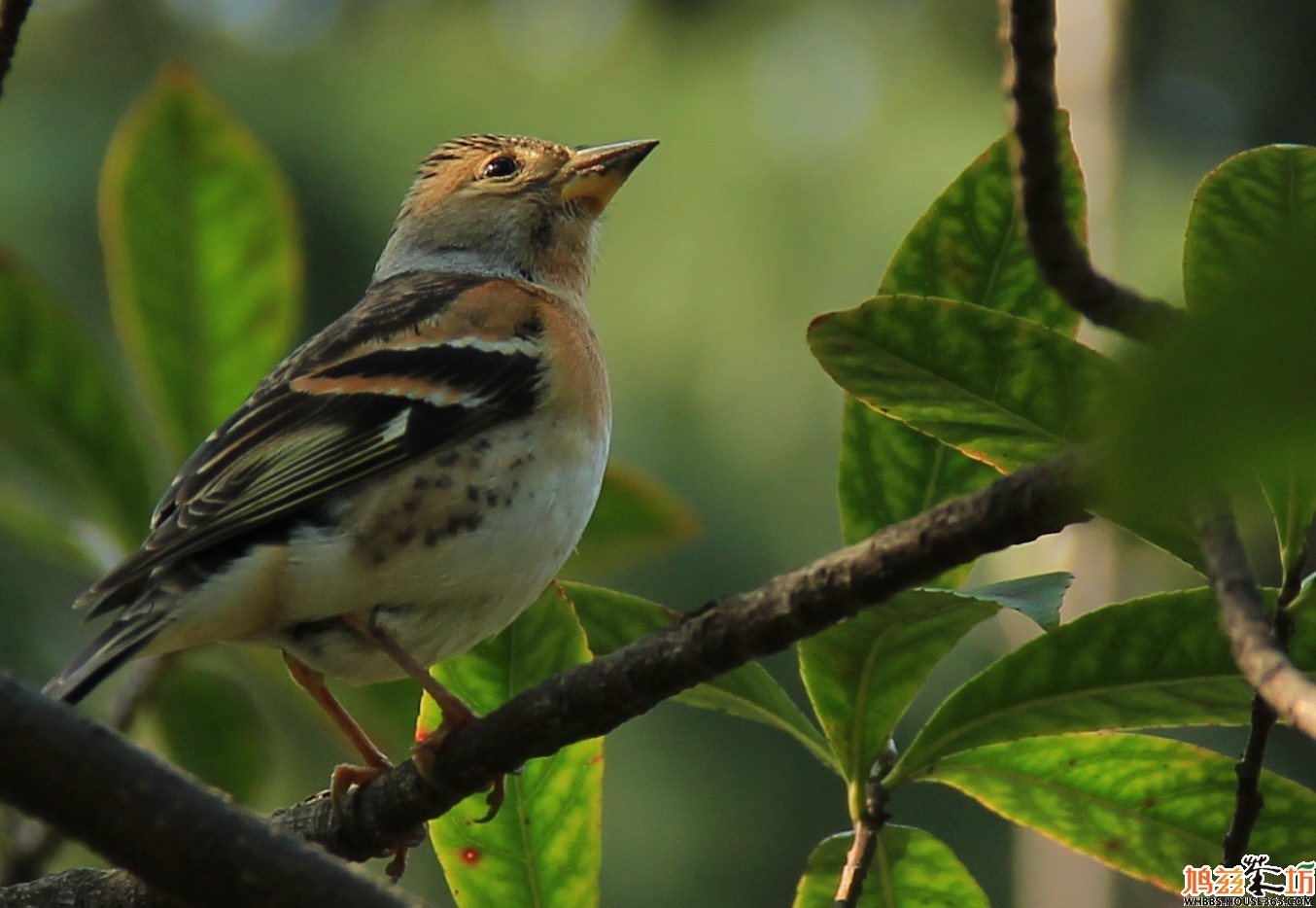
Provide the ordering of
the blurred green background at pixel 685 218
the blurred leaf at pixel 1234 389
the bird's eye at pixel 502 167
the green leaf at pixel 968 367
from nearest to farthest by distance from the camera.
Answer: the blurred leaf at pixel 1234 389
the green leaf at pixel 968 367
the bird's eye at pixel 502 167
the blurred green background at pixel 685 218

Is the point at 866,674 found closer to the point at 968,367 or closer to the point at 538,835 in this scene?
the point at 968,367

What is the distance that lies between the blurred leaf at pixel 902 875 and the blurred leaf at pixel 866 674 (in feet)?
0.69

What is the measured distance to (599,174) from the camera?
15.4 ft

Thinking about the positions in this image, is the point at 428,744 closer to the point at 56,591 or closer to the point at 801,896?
the point at 801,896

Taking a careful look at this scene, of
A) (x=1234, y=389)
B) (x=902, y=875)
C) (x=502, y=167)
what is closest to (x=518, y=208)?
(x=502, y=167)

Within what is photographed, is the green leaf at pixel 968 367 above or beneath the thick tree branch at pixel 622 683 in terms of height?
above

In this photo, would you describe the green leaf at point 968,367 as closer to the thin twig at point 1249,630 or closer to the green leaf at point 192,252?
the thin twig at point 1249,630

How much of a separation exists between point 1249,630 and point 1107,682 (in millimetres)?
1141

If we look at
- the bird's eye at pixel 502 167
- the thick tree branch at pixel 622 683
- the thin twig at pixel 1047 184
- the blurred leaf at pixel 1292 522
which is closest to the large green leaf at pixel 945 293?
the blurred leaf at pixel 1292 522

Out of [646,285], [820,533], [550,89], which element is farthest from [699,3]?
[820,533]

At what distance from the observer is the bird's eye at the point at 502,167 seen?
496 cm

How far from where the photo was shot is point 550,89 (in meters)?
14.9

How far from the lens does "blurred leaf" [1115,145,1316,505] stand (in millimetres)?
454

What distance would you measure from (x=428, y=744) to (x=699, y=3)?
16215 millimetres
